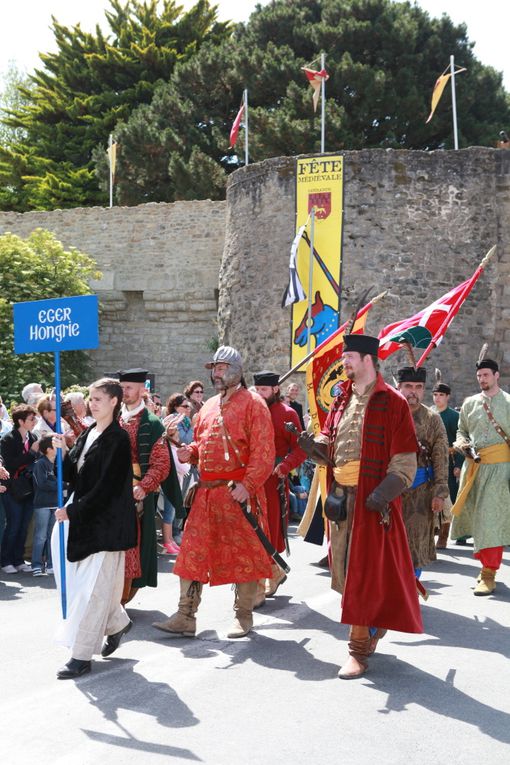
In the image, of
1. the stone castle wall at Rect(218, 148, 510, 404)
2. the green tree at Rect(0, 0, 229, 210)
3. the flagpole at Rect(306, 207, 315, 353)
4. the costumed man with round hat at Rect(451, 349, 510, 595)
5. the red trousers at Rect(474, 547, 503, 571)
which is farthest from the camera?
the green tree at Rect(0, 0, 229, 210)

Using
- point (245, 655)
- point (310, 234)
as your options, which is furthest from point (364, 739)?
point (310, 234)

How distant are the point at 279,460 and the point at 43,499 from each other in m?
2.31

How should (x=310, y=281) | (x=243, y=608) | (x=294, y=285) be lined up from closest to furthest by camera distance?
(x=243, y=608) < (x=294, y=285) < (x=310, y=281)

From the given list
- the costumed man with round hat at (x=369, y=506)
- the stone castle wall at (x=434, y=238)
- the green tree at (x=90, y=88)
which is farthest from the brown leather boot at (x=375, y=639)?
the green tree at (x=90, y=88)

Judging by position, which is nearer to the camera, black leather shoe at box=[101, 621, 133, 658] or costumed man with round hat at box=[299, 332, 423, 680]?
costumed man with round hat at box=[299, 332, 423, 680]

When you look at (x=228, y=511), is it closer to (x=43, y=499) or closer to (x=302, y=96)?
(x=43, y=499)

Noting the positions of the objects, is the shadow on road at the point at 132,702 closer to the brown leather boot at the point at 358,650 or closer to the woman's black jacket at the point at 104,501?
the woman's black jacket at the point at 104,501

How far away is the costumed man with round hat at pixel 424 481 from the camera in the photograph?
7.33m

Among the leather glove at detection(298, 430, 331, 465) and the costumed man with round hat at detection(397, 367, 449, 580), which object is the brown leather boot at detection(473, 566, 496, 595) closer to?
the costumed man with round hat at detection(397, 367, 449, 580)

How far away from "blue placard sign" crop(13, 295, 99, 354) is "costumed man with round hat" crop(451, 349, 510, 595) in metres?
3.53

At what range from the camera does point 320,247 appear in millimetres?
19016

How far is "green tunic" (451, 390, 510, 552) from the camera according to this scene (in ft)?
26.8

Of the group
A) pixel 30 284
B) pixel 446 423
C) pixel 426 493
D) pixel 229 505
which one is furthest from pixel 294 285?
pixel 229 505

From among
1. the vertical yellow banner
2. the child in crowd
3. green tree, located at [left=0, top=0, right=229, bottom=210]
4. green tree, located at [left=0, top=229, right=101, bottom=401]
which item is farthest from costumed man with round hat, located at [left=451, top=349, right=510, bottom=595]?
green tree, located at [left=0, top=0, right=229, bottom=210]
